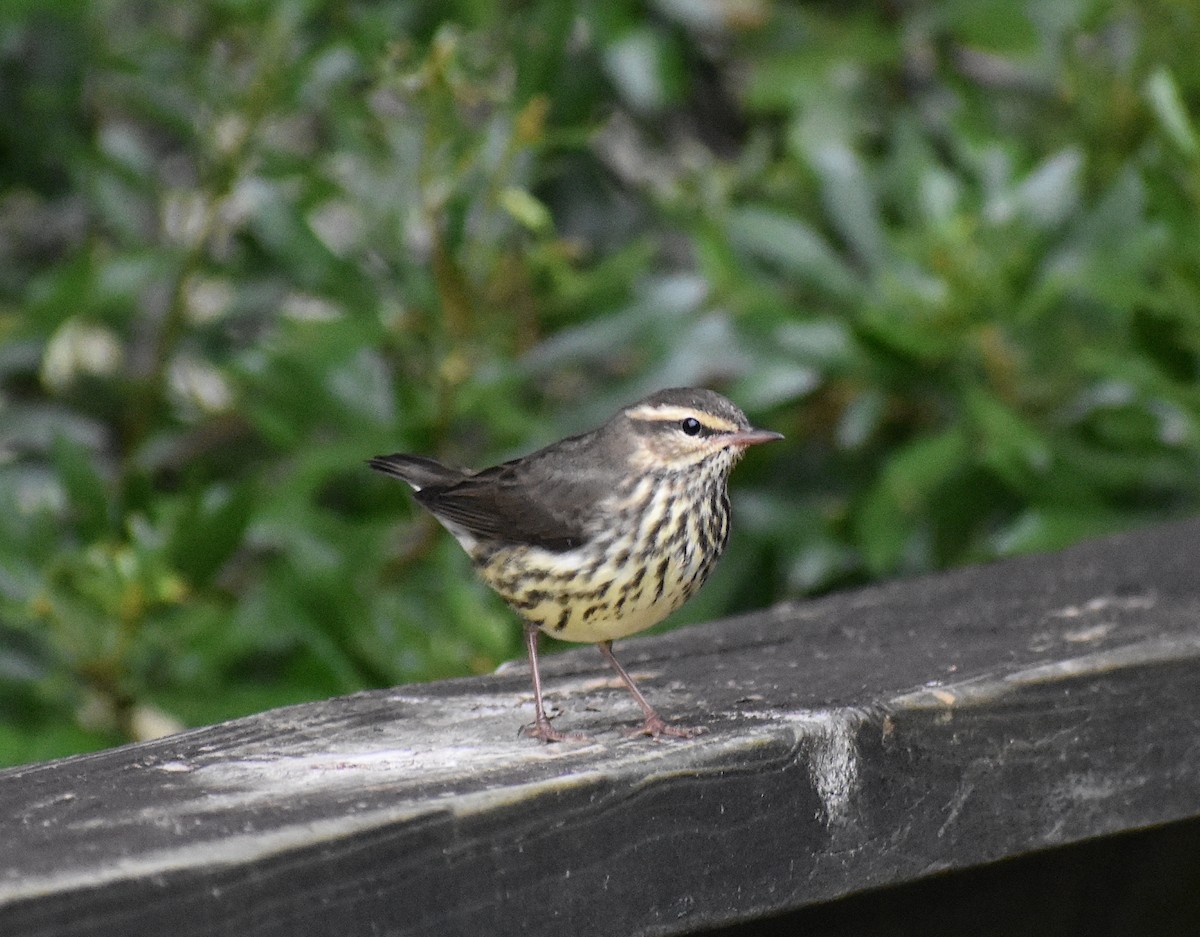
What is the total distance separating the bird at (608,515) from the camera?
3311 millimetres

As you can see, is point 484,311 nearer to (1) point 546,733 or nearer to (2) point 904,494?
(2) point 904,494

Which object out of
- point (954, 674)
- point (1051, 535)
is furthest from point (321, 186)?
point (954, 674)

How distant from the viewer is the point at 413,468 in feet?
12.9

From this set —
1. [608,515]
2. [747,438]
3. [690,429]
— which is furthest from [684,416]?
[608,515]

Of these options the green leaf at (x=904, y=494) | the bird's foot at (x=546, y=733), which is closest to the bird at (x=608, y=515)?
the bird's foot at (x=546, y=733)

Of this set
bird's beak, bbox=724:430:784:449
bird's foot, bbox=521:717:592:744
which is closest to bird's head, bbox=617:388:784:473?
bird's beak, bbox=724:430:784:449

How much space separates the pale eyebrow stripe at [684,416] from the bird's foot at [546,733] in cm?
112

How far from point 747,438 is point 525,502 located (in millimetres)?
453

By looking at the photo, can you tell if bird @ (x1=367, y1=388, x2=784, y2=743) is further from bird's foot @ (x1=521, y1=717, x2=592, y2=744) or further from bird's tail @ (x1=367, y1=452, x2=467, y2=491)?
bird's foot @ (x1=521, y1=717, x2=592, y2=744)

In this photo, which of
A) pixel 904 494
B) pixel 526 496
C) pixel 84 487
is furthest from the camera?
pixel 904 494

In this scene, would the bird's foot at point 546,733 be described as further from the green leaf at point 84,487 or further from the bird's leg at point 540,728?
the green leaf at point 84,487

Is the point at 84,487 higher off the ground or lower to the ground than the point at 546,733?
higher

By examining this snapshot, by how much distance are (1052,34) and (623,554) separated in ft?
8.16

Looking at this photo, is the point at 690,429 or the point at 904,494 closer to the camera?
the point at 690,429
